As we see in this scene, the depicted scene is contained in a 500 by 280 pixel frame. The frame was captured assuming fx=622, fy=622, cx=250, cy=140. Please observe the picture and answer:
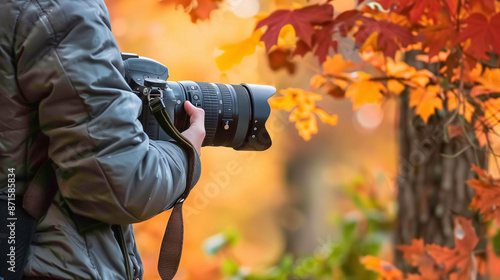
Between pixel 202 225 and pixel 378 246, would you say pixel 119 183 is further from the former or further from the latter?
pixel 202 225

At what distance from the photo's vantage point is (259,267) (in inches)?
231

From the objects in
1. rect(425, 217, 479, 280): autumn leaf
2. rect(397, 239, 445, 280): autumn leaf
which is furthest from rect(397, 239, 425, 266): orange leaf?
rect(425, 217, 479, 280): autumn leaf

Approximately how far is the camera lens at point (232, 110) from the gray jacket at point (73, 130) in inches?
12.8

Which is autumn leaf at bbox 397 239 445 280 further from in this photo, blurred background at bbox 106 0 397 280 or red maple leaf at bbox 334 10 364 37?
red maple leaf at bbox 334 10 364 37

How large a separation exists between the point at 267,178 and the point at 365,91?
4.61 m

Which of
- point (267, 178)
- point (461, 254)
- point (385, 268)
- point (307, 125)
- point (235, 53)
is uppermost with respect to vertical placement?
point (235, 53)

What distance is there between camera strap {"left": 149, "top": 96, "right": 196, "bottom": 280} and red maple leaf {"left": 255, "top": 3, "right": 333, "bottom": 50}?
1.86 feet

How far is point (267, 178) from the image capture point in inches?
261

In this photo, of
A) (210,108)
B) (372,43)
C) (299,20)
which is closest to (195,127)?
(210,108)

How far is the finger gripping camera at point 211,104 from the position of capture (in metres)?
1.22

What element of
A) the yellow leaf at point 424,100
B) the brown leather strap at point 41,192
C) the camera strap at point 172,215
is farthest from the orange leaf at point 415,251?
the brown leather strap at point 41,192

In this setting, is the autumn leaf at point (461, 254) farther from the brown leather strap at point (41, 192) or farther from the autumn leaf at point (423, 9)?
the brown leather strap at point (41, 192)

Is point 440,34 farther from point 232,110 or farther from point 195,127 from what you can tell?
point 195,127

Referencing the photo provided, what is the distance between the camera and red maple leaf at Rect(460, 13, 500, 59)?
5.30ft
